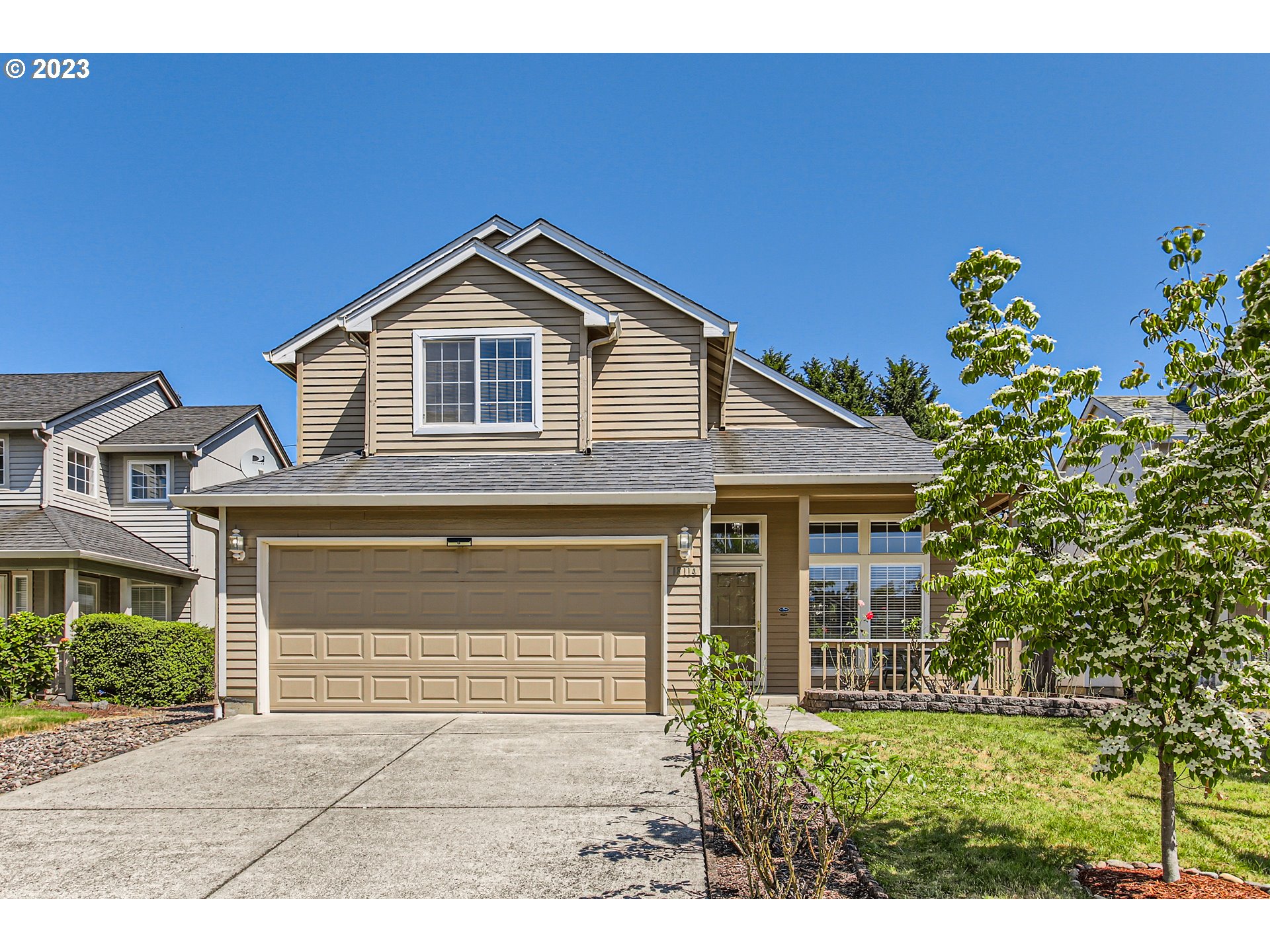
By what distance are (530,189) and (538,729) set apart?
11.8m

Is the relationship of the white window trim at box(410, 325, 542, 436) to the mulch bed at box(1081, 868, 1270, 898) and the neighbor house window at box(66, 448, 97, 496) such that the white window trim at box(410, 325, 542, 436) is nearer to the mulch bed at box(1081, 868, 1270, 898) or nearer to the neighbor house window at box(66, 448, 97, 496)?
the mulch bed at box(1081, 868, 1270, 898)

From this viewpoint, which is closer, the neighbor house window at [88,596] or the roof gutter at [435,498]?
the roof gutter at [435,498]

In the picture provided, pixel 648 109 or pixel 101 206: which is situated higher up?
pixel 101 206

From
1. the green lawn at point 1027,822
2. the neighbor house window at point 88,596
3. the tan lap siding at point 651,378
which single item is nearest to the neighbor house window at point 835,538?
the tan lap siding at point 651,378

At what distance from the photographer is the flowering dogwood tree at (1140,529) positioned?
4.47m

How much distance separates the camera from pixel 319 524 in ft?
35.9

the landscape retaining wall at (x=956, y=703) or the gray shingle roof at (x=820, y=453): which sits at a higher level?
the gray shingle roof at (x=820, y=453)

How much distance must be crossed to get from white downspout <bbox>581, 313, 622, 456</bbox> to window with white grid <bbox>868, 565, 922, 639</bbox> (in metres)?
4.80

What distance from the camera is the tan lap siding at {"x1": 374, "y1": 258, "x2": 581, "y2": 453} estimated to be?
480 inches

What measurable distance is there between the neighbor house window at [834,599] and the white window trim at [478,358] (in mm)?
4947

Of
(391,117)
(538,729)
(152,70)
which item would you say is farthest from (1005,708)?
(152,70)

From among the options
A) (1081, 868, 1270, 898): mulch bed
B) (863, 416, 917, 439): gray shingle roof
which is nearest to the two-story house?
(863, 416, 917, 439): gray shingle roof

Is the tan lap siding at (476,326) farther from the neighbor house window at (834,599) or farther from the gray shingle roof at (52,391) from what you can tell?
the gray shingle roof at (52,391)

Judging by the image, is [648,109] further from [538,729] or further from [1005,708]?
[1005,708]
